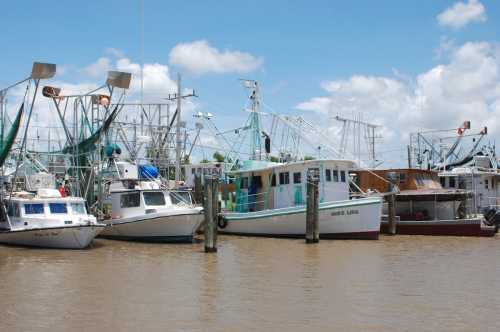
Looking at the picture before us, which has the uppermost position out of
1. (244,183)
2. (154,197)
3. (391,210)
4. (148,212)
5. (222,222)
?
(244,183)

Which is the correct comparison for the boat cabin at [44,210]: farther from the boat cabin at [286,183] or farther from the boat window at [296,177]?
the boat window at [296,177]

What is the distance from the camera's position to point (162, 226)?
24156 mm

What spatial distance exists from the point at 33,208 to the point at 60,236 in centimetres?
166

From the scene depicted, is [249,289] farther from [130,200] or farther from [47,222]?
[130,200]

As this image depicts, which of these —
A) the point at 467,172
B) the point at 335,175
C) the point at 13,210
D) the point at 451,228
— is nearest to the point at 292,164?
the point at 335,175

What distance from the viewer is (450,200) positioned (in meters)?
31.6

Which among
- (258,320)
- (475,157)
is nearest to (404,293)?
(258,320)

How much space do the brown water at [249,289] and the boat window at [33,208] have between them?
133cm

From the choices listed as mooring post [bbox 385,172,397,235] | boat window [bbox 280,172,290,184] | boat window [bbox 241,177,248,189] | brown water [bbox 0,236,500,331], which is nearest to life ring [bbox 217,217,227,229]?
boat window [bbox 241,177,248,189]

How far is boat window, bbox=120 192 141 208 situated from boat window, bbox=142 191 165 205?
0.30 meters

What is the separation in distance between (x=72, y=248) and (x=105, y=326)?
11.7 meters

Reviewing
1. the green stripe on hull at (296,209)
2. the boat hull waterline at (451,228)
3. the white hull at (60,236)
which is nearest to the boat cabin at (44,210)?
the white hull at (60,236)

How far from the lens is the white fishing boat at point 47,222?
2177 cm

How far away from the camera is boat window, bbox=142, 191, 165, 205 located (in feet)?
82.5
